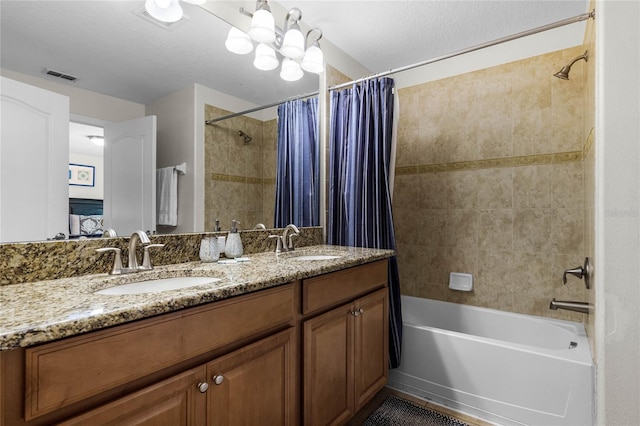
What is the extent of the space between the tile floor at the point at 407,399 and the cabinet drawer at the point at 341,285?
2.34ft

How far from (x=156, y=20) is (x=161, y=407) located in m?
1.48

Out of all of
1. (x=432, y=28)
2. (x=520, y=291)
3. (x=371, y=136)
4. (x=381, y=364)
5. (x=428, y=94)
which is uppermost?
(x=432, y=28)

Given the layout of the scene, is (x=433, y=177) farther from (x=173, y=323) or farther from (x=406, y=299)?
(x=173, y=323)

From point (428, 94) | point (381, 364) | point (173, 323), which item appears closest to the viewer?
point (173, 323)

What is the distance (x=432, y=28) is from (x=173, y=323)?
2.38 meters

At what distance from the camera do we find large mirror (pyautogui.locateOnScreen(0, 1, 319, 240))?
43.5 inches

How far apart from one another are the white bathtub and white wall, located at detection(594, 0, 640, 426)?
499 mm

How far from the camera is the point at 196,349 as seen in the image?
88 cm

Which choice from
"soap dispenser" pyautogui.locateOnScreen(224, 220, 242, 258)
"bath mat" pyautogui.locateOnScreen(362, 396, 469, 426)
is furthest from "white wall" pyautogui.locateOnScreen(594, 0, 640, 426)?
"soap dispenser" pyautogui.locateOnScreen(224, 220, 242, 258)

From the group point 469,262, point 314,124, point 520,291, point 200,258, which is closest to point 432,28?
point 314,124

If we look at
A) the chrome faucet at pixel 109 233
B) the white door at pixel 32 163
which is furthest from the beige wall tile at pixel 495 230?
the white door at pixel 32 163

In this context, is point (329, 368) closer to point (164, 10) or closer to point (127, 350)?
point (127, 350)

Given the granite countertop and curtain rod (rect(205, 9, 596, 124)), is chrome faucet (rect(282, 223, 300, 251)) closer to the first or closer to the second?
the granite countertop

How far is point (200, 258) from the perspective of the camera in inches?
58.4
